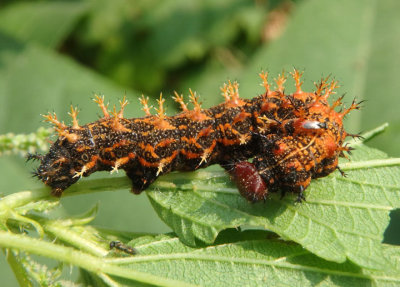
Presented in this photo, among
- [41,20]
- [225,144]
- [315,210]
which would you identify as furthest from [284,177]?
[41,20]

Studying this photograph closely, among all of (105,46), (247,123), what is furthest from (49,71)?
(247,123)

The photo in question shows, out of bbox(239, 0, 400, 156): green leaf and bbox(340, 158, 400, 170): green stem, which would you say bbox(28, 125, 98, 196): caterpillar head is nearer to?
bbox(340, 158, 400, 170): green stem

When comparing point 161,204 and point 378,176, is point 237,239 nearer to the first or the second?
point 161,204

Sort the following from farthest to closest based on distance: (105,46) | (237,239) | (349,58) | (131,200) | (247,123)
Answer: (105,46)
(349,58)
(131,200)
(247,123)
(237,239)

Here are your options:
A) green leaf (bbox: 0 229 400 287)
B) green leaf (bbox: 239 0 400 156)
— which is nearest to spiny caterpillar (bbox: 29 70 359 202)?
green leaf (bbox: 0 229 400 287)

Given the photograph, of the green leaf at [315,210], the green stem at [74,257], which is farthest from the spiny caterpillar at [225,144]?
the green stem at [74,257]
